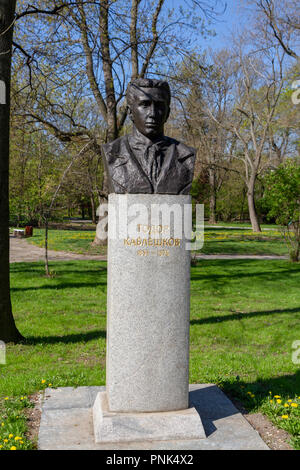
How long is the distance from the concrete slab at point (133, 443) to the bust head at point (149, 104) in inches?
117

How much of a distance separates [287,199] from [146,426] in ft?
42.8

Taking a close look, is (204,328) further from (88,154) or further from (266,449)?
(88,154)

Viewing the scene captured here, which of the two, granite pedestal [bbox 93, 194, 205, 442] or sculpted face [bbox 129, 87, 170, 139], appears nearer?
granite pedestal [bbox 93, 194, 205, 442]

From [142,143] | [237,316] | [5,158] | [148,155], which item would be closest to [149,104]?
[142,143]

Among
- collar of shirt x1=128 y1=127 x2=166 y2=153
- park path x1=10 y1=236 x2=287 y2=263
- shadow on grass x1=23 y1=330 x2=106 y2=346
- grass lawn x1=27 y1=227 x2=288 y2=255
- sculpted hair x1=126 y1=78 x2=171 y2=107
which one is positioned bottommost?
shadow on grass x1=23 y1=330 x2=106 y2=346

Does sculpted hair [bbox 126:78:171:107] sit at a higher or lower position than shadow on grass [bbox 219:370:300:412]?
higher

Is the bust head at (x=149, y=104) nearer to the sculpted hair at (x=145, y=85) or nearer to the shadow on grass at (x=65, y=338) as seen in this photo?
the sculpted hair at (x=145, y=85)

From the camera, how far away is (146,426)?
4207 millimetres

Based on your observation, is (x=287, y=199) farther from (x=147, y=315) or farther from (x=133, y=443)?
(x=133, y=443)

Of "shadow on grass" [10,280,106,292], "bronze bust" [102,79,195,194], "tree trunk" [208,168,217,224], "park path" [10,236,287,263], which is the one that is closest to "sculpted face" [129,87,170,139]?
"bronze bust" [102,79,195,194]

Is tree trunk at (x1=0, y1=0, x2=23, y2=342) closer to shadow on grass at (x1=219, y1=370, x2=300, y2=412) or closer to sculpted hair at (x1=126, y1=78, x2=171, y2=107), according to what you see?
sculpted hair at (x1=126, y1=78, x2=171, y2=107)

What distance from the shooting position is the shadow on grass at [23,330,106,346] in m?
7.49

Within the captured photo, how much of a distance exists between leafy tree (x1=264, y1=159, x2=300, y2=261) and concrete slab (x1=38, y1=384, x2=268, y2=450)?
11310 mm

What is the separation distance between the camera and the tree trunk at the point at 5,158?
7.00 metres
